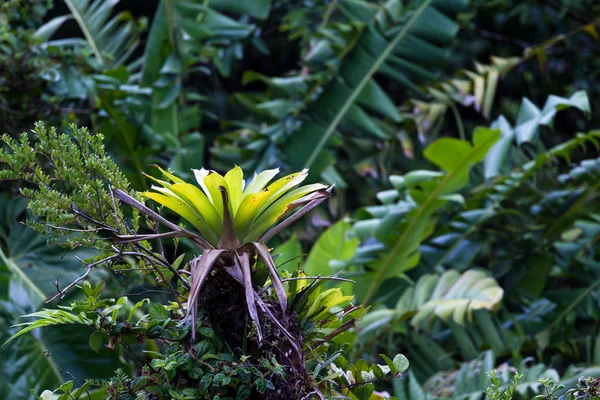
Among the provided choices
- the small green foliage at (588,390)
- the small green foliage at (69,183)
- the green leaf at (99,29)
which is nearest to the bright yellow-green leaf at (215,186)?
the small green foliage at (69,183)

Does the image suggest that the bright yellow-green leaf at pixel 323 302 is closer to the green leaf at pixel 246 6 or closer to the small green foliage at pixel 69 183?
the small green foliage at pixel 69 183

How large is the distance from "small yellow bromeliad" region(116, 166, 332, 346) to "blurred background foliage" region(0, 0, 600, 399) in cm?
123

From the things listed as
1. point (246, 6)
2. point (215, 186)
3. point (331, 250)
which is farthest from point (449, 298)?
point (246, 6)

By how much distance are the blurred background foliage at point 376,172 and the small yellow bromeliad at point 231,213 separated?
1.23 meters

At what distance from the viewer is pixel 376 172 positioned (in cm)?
336

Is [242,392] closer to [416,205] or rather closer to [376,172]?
[416,205]

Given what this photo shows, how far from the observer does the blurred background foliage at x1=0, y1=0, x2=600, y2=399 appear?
7.90 ft

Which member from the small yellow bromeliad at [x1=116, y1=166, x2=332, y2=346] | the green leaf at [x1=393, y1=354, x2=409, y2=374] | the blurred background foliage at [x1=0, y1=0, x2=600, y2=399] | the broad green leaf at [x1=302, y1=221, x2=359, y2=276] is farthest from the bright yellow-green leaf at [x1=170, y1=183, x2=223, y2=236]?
the broad green leaf at [x1=302, y1=221, x2=359, y2=276]

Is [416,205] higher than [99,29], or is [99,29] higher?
[99,29]

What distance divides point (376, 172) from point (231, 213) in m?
2.46

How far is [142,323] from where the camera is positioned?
98cm

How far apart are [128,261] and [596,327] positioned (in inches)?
109

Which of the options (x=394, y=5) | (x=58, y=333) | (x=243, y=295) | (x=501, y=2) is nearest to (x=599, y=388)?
(x=243, y=295)

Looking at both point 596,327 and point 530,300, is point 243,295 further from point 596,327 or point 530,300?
point 596,327
